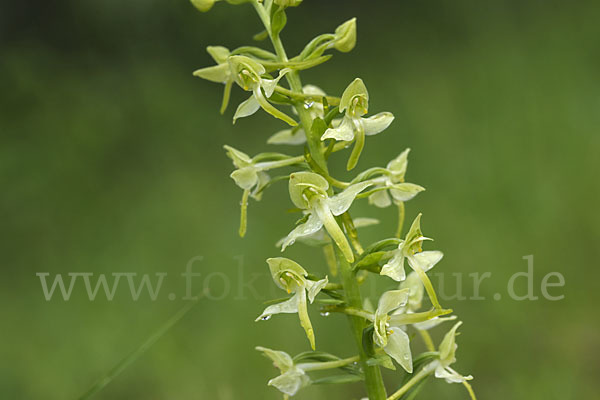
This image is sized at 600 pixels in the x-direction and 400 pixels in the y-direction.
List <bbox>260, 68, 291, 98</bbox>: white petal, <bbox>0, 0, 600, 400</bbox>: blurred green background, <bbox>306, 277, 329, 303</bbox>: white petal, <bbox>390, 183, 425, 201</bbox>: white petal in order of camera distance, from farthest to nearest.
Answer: <bbox>0, 0, 600, 400</bbox>: blurred green background → <bbox>390, 183, 425, 201</bbox>: white petal → <bbox>260, 68, 291, 98</bbox>: white petal → <bbox>306, 277, 329, 303</bbox>: white petal

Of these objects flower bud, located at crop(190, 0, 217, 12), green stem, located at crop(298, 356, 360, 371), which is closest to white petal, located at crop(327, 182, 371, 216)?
green stem, located at crop(298, 356, 360, 371)

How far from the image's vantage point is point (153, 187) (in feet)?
16.2

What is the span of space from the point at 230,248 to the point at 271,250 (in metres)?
0.41

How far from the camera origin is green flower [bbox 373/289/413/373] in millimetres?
1443

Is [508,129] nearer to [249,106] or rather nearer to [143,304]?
[143,304]

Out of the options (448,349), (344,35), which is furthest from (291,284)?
(344,35)

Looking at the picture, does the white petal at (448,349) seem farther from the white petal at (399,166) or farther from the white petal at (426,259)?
the white petal at (399,166)

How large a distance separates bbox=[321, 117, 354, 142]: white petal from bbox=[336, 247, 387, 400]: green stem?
276 mm

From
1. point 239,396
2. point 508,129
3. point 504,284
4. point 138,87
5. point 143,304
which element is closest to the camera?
point 239,396

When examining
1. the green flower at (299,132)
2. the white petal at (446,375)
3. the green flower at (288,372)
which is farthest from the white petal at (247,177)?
the white petal at (446,375)

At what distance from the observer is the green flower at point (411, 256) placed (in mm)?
1454

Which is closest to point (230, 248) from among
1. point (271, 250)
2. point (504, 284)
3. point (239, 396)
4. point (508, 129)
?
point (271, 250)

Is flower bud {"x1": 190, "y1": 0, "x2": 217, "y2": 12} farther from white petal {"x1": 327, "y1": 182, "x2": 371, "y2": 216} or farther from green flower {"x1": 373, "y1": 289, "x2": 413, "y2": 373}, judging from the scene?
green flower {"x1": 373, "y1": 289, "x2": 413, "y2": 373}

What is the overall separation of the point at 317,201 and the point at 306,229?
0.26ft
